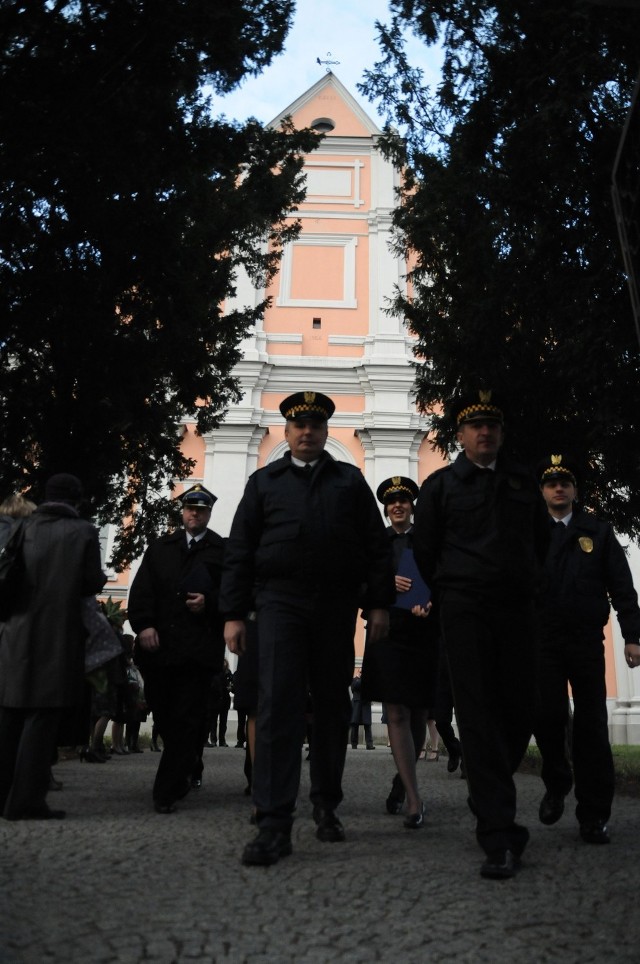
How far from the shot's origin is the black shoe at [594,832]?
4.87 metres

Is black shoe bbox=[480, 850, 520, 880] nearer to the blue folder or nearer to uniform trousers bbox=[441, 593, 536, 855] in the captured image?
uniform trousers bbox=[441, 593, 536, 855]

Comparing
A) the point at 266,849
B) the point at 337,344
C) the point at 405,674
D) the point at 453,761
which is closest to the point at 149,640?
the point at 405,674

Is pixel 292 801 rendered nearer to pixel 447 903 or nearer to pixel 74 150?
pixel 447 903

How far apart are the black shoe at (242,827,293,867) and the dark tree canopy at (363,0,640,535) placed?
16.2 ft

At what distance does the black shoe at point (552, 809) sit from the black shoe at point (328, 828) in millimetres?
1305

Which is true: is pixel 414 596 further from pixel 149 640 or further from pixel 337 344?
pixel 337 344

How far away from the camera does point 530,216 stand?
9.62 m

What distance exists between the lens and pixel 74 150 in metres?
7.93

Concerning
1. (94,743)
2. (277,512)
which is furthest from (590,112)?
(94,743)

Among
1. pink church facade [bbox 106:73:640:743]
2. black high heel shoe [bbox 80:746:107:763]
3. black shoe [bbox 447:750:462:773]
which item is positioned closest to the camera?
black shoe [bbox 447:750:462:773]

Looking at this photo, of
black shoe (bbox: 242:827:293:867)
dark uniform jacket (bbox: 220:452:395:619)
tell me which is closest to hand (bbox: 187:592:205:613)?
dark uniform jacket (bbox: 220:452:395:619)

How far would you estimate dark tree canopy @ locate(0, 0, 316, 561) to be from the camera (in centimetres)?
752

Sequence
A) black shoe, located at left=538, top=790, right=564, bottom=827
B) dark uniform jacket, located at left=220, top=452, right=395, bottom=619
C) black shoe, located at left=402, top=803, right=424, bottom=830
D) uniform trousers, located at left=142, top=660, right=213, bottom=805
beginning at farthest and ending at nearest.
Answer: uniform trousers, located at left=142, top=660, right=213, bottom=805
black shoe, located at left=538, top=790, right=564, bottom=827
black shoe, located at left=402, top=803, right=424, bottom=830
dark uniform jacket, located at left=220, top=452, right=395, bottom=619

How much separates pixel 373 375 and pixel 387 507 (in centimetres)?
2343
